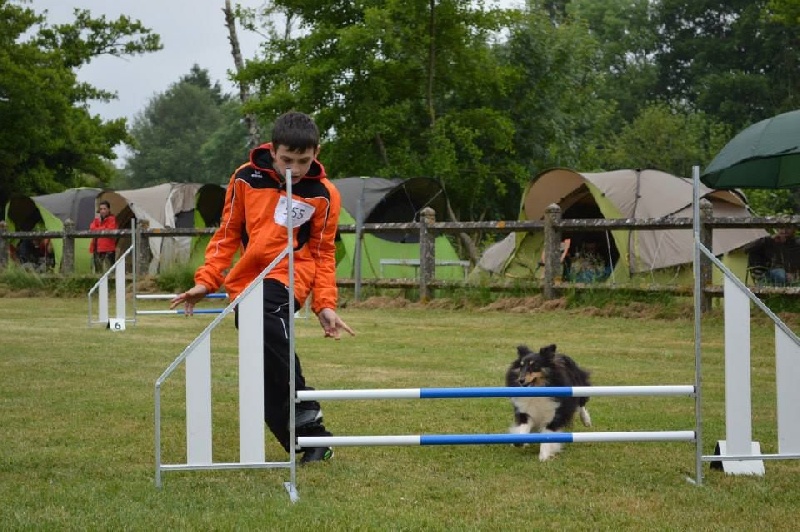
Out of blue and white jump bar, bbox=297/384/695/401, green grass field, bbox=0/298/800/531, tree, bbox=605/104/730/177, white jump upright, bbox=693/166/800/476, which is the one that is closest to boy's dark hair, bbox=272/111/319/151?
blue and white jump bar, bbox=297/384/695/401

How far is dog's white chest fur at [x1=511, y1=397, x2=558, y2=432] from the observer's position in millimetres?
5531

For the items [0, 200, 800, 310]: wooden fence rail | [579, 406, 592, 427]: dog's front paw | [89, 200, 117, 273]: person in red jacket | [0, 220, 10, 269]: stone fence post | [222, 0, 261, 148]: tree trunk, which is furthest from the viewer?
[222, 0, 261, 148]: tree trunk

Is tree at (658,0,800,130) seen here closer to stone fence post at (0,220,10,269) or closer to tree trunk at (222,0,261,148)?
tree trunk at (222,0,261,148)

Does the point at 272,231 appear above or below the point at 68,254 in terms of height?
above

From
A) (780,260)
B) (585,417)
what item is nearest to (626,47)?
(780,260)

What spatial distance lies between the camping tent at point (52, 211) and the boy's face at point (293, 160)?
789 inches

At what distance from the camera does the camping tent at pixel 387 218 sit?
59.1 feet

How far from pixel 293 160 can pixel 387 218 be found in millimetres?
15308

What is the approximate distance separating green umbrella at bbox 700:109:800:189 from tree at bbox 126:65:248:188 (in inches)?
2190

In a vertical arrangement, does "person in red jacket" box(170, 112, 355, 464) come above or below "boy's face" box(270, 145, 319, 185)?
below

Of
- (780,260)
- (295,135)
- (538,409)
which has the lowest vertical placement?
(538,409)

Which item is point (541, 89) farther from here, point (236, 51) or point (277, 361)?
point (277, 361)

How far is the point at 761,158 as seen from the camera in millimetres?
10414

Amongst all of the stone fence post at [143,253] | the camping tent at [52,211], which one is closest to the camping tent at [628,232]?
the stone fence post at [143,253]
